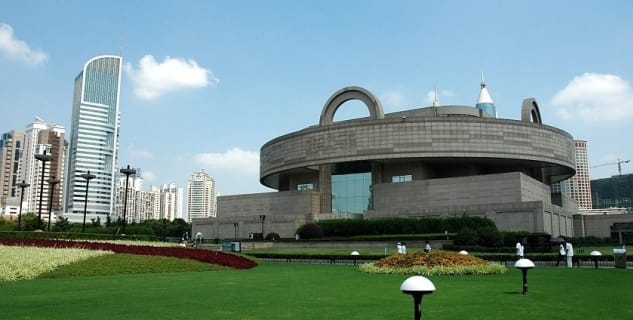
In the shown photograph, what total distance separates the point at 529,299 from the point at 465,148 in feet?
137

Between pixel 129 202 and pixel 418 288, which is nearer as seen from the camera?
pixel 418 288

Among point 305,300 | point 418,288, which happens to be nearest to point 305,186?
point 305,300

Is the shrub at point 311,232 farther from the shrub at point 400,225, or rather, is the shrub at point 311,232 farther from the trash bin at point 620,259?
the trash bin at point 620,259

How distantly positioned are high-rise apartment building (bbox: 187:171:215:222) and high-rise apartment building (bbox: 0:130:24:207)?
57.0 m

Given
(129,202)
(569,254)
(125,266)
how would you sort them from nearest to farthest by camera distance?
(125,266), (569,254), (129,202)

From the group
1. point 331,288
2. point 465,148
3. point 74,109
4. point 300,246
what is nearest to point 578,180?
point 465,148

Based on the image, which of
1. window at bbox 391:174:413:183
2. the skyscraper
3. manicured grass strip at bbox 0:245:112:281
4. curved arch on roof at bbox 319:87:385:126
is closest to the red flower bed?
manicured grass strip at bbox 0:245:112:281

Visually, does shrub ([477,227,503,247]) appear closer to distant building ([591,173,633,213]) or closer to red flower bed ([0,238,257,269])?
red flower bed ([0,238,257,269])

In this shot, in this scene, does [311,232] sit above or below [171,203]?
below

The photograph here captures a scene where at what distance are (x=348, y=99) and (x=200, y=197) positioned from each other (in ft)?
459

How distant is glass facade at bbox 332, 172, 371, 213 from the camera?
189ft

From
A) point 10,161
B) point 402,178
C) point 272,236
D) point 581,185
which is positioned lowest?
point 272,236

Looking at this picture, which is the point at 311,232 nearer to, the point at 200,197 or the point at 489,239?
the point at 489,239

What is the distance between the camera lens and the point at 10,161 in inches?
5655
